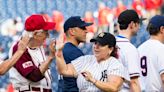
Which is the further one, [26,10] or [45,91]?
[26,10]

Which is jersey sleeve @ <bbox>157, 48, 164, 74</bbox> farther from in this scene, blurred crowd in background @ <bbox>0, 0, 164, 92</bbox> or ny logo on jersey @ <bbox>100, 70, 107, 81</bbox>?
blurred crowd in background @ <bbox>0, 0, 164, 92</bbox>

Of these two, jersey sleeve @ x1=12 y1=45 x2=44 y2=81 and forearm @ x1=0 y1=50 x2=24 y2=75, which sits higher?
forearm @ x1=0 y1=50 x2=24 y2=75

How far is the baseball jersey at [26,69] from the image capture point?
522cm

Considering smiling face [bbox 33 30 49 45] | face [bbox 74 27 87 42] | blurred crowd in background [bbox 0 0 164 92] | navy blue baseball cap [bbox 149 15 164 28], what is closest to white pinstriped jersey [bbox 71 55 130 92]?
smiling face [bbox 33 30 49 45]

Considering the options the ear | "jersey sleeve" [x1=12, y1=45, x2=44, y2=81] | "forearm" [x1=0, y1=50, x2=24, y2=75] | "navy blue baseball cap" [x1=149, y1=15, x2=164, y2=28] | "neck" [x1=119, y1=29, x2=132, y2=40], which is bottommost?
"jersey sleeve" [x1=12, y1=45, x2=44, y2=81]

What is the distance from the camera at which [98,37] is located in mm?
5176

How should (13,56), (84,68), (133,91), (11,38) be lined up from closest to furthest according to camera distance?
(13,56)
(84,68)
(133,91)
(11,38)

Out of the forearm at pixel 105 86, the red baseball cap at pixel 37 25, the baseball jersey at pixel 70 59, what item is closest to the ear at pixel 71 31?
the baseball jersey at pixel 70 59

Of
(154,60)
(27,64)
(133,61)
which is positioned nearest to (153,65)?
(154,60)

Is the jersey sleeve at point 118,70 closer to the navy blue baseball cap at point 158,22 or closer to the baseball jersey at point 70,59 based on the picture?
the baseball jersey at point 70,59

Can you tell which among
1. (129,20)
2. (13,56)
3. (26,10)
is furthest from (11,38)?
(13,56)

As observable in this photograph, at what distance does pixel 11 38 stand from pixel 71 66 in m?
2.30

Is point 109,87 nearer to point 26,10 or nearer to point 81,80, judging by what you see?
point 81,80

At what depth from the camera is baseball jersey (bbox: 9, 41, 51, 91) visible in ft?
17.1
